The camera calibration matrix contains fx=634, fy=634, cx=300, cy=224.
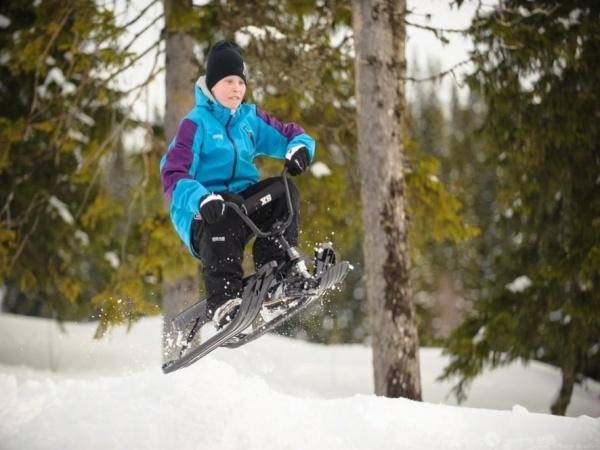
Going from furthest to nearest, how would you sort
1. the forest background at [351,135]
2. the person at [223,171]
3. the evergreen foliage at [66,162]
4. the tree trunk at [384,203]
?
the evergreen foliage at [66,162] → the forest background at [351,135] → the tree trunk at [384,203] → the person at [223,171]

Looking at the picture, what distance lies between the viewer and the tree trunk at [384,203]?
21.7 feet

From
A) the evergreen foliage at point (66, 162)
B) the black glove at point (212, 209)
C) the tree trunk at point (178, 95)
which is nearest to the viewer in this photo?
the black glove at point (212, 209)

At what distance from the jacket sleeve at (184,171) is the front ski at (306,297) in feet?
3.38

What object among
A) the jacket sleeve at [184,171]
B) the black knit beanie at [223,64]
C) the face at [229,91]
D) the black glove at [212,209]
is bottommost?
the black glove at [212,209]

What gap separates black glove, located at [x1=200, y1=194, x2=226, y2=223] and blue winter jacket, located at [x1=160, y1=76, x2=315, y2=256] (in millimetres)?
219

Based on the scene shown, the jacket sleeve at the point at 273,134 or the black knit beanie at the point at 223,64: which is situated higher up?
the black knit beanie at the point at 223,64

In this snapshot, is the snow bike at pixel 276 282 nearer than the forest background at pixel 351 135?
Yes

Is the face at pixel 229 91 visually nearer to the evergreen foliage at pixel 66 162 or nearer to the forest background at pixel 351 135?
the forest background at pixel 351 135

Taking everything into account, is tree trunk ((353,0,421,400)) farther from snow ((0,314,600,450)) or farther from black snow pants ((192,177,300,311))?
black snow pants ((192,177,300,311))

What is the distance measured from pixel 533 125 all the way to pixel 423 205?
1748 mm

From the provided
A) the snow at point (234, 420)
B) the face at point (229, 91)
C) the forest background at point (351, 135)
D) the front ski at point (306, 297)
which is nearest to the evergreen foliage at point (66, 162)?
the forest background at point (351, 135)

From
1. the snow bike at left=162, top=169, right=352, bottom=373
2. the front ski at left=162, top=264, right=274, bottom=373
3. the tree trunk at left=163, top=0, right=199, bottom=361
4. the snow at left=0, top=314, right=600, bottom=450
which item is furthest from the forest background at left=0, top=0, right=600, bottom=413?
the front ski at left=162, top=264, right=274, bottom=373

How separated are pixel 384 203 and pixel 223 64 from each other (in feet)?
8.74

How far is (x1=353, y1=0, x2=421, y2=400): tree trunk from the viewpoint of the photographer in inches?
261
